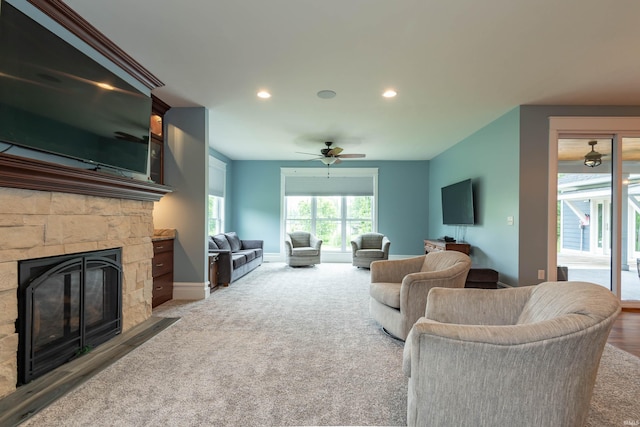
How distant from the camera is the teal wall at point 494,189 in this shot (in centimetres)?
416

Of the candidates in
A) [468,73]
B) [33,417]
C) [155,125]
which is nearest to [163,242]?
[155,125]

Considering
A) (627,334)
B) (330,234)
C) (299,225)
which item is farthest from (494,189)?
(299,225)

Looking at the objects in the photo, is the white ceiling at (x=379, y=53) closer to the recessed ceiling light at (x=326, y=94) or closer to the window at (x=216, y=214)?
the recessed ceiling light at (x=326, y=94)

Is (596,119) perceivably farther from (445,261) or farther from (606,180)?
(445,261)

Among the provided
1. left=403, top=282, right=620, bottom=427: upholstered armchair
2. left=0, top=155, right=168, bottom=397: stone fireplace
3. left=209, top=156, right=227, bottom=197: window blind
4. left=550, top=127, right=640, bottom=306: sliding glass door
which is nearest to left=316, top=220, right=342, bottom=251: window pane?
left=209, top=156, right=227, bottom=197: window blind

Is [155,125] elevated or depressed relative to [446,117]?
depressed

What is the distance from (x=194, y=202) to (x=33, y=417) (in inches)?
113

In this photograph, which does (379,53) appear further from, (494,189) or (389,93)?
(494,189)

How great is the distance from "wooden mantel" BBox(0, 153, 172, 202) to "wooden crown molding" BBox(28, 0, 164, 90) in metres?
1.06

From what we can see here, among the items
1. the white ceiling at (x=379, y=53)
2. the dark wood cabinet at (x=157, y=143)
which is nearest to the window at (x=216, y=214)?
the dark wood cabinet at (x=157, y=143)

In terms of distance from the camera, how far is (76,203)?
7.99ft

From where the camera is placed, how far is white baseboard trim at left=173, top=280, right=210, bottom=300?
167 inches

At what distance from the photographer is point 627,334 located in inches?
123

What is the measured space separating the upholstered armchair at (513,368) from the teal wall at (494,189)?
3086 mm
